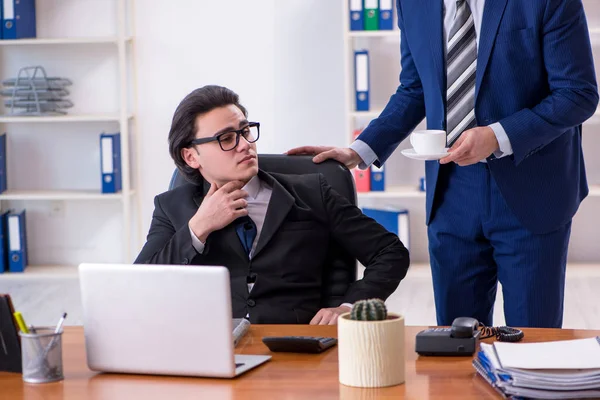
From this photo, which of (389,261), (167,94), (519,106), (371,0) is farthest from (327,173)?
(167,94)

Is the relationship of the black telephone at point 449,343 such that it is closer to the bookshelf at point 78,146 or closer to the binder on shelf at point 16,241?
the bookshelf at point 78,146

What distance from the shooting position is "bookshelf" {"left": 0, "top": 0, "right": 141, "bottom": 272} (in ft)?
16.4

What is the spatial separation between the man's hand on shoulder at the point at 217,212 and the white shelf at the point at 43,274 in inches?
112

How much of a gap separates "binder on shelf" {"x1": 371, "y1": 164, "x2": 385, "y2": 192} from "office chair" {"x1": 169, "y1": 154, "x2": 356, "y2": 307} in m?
2.35

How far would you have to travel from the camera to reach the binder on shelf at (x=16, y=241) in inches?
194

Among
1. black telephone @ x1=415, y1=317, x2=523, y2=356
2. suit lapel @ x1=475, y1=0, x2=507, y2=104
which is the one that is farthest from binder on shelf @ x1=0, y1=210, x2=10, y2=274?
black telephone @ x1=415, y1=317, x2=523, y2=356

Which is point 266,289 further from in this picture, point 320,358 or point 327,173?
point 320,358

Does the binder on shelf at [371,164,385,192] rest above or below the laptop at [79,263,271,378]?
above

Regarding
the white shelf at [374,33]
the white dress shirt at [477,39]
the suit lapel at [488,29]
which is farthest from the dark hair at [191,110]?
the white shelf at [374,33]

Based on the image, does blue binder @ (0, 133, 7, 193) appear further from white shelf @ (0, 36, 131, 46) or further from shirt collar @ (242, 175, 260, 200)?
shirt collar @ (242, 175, 260, 200)

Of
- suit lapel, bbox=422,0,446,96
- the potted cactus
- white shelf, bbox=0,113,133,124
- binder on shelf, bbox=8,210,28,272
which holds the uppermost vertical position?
suit lapel, bbox=422,0,446,96

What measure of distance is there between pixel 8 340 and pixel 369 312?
64 cm

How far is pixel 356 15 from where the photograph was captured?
468 centimetres

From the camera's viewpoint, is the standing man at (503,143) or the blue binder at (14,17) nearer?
the standing man at (503,143)
